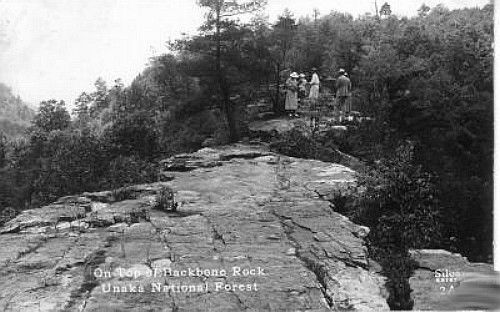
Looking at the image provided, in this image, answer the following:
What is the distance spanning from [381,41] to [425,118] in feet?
2.93

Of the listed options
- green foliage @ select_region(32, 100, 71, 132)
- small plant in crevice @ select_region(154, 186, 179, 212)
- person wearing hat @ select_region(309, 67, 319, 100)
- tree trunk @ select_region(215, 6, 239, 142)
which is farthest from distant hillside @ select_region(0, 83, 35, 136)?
person wearing hat @ select_region(309, 67, 319, 100)

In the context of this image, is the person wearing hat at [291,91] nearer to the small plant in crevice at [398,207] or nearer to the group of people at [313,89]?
the group of people at [313,89]

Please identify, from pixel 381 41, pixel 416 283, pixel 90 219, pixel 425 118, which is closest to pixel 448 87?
pixel 425 118

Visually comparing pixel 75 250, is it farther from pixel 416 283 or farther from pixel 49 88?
pixel 416 283

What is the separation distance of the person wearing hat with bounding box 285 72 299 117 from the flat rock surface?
2.36ft

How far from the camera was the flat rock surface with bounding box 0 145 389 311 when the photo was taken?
530cm

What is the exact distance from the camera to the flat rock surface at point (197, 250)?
5.30 m

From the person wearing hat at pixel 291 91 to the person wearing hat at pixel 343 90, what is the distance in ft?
1.44

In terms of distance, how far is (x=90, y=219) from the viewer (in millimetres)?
6027

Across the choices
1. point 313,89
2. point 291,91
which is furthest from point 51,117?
point 313,89

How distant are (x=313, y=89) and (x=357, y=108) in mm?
484

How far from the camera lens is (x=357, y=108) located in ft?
20.9

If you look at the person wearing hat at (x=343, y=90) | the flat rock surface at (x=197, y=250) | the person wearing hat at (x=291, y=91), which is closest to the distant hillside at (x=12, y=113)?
the flat rock surface at (x=197, y=250)

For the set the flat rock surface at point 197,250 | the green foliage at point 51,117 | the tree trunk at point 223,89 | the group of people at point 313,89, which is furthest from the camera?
the tree trunk at point 223,89
